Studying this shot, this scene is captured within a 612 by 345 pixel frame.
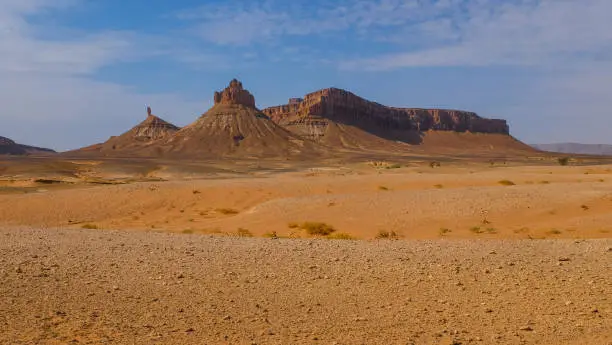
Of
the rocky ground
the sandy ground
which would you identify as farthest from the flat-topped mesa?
the rocky ground

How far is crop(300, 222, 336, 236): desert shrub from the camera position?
17.3m

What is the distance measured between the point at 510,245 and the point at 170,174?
177 ft

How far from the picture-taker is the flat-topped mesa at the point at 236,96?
175200 mm

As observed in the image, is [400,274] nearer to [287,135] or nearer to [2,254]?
[2,254]

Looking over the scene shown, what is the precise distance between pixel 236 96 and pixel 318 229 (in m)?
161

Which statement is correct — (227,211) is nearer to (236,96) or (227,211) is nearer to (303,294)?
(303,294)

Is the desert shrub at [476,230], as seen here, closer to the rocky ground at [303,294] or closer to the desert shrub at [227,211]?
the rocky ground at [303,294]

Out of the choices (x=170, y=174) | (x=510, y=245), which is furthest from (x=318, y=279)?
(x=170, y=174)

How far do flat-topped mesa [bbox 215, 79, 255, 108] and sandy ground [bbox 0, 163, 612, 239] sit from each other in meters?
144

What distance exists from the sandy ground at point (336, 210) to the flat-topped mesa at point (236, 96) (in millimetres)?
144139

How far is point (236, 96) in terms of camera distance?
17525cm

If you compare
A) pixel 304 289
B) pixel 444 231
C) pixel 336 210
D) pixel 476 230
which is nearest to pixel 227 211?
pixel 336 210

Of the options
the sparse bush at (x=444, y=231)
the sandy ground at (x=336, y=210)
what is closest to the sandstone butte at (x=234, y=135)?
the sandy ground at (x=336, y=210)

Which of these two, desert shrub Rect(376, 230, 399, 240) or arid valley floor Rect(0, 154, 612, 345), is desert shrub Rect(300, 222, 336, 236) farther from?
arid valley floor Rect(0, 154, 612, 345)
